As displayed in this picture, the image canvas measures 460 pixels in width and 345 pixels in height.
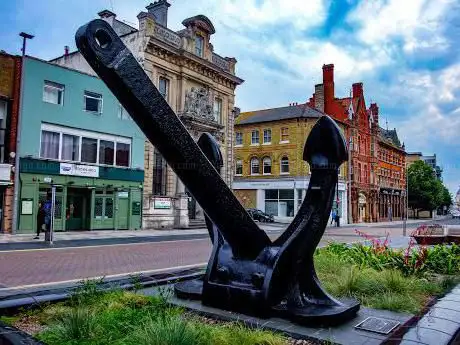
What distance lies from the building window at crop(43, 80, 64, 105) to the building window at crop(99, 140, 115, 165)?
3.30m

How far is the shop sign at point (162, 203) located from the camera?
91.6 ft

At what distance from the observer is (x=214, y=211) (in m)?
4.50

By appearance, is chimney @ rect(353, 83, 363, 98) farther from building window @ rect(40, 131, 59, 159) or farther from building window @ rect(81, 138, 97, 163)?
building window @ rect(40, 131, 59, 159)

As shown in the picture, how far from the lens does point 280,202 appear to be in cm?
4469

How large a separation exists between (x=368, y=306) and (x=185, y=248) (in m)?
11.4

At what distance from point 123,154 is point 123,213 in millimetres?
3502

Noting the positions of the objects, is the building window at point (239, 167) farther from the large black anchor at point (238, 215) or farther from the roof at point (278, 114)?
the large black anchor at point (238, 215)

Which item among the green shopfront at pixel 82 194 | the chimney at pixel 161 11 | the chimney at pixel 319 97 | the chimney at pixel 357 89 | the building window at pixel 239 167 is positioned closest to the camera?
the green shopfront at pixel 82 194

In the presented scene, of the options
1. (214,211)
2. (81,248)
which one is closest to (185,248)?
(81,248)

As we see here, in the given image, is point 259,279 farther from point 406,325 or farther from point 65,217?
point 65,217

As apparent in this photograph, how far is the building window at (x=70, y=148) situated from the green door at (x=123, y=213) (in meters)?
3.68

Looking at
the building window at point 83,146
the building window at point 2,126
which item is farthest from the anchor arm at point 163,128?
the building window at point 83,146

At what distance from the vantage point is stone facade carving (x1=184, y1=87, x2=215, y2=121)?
101ft

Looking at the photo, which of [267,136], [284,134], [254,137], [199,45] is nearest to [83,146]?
[199,45]
